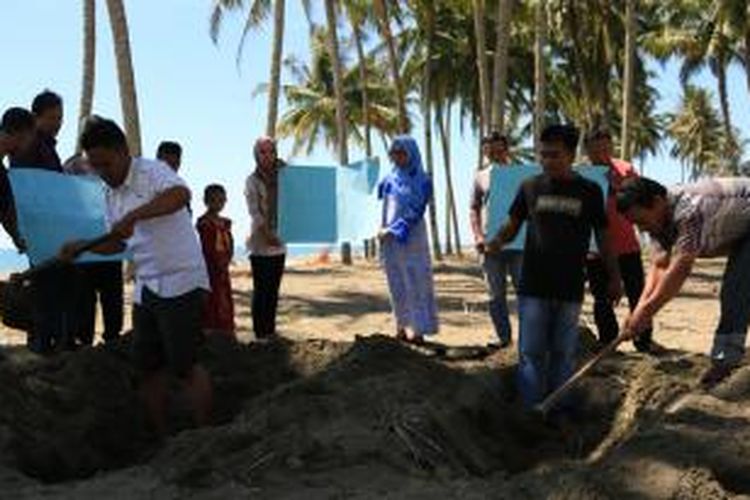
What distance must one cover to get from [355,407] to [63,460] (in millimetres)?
1484

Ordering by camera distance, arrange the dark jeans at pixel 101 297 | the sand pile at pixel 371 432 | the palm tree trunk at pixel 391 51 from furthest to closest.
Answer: the palm tree trunk at pixel 391 51
the dark jeans at pixel 101 297
the sand pile at pixel 371 432

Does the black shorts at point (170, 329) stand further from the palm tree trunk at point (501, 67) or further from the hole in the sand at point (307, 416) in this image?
the palm tree trunk at point (501, 67)

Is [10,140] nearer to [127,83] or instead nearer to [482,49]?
[127,83]

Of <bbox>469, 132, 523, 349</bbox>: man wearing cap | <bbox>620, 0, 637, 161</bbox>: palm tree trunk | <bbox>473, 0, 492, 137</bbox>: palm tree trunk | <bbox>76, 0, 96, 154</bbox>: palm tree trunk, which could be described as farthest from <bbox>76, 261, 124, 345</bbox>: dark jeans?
<bbox>473, 0, 492, 137</bbox>: palm tree trunk

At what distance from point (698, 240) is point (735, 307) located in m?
0.73

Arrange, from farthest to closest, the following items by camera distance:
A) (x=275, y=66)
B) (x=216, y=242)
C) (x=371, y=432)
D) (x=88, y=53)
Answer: (x=275, y=66), (x=88, y=53), (x=216, y=242), (x=371, y=432)

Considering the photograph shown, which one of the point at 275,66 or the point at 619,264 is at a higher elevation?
the point at 275,66

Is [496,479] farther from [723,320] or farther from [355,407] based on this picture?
[723,320]

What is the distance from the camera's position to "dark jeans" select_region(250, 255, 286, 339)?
8547 millimetres

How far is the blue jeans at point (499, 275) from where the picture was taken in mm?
8312

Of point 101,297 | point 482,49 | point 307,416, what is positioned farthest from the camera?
point 482,49

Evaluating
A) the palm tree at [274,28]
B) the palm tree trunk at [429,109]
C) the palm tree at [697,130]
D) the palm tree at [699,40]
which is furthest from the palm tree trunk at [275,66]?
the palm tree at [697,130]

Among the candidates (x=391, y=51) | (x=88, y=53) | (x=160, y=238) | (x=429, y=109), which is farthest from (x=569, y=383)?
(x=429, y=109)

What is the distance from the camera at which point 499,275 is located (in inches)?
328
